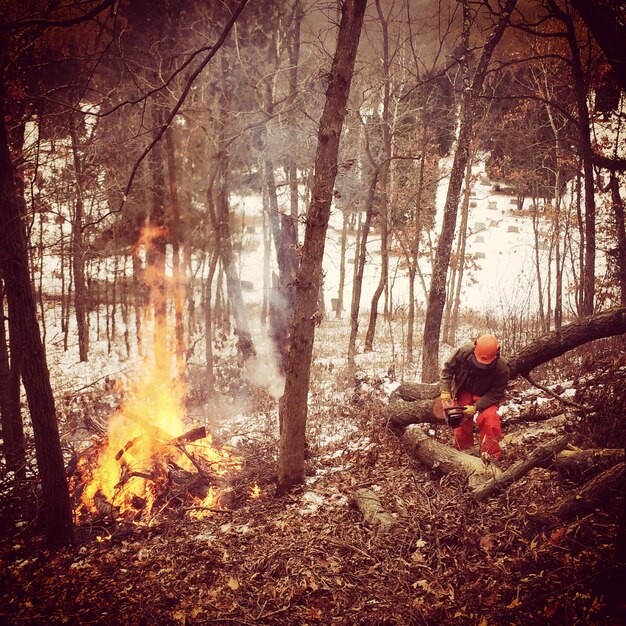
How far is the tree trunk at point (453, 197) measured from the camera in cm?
840

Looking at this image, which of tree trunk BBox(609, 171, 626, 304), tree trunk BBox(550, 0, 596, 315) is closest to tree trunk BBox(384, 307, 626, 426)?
tree trunk BBox(609, 171, 626, 304)

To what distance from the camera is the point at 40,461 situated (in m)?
4.86

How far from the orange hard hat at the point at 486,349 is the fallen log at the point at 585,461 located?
1624 mm

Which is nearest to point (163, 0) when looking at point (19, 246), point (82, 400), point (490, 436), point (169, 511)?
point (19, 246)

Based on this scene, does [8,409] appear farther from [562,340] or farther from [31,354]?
[562,340]

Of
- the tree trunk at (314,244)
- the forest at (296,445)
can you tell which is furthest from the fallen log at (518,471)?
the tree trunk at (314,244)

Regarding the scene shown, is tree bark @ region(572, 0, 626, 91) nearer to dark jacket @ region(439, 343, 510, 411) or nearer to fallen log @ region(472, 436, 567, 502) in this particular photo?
fallen log @ region(472, 436, 567, 502)

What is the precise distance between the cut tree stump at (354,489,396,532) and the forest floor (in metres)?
0.09

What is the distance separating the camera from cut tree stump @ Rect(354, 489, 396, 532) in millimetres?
4365

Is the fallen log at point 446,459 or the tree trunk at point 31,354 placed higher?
the tree trunk at point 31,354

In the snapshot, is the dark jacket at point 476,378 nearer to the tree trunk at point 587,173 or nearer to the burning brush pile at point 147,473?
the burning brush pile at point 147,473

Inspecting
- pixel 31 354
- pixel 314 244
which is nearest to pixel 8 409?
pixel 31 354

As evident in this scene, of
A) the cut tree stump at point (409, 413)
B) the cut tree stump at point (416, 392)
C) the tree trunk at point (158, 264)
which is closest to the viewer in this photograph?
the cut tree stump at point (409, 413)

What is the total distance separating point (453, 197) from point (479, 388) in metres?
4.78
